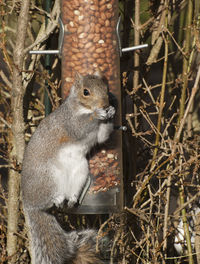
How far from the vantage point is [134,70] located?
258cm

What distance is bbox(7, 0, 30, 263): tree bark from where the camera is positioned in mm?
2240

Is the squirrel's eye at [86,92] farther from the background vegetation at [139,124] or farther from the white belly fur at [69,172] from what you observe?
the background vegetation at [139,124]

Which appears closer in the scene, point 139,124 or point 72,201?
point 72,201

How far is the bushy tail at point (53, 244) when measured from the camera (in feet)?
6.87

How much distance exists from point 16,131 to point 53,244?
0.53 m

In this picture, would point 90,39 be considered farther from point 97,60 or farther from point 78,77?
point 78,77

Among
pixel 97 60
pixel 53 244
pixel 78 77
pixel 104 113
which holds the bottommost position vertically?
pixel 53 244

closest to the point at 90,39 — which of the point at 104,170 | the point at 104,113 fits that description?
the point at 104,113

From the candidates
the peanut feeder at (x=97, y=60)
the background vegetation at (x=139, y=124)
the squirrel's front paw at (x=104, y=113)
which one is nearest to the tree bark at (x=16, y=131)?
the background vegetation at (x=139, y=124)

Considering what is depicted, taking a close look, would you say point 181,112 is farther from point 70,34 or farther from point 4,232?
point 4,232

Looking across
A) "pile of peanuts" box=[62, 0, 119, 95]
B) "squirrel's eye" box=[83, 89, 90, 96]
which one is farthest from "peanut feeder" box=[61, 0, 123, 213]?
"squirrel's eye" box=[83, 89, 90, 96]

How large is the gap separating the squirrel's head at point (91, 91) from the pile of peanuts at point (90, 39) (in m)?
0.18

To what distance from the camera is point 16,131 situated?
2.35 metres

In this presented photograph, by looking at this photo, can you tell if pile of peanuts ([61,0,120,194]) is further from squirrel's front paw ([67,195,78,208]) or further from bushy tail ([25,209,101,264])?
bushy tail ([25,209,101,264])
